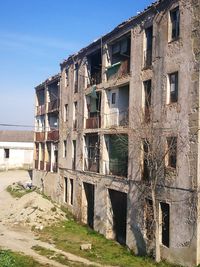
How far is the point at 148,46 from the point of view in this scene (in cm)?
2267

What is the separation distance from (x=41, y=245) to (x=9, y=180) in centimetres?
3238

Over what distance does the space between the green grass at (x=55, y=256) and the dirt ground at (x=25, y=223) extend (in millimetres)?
281

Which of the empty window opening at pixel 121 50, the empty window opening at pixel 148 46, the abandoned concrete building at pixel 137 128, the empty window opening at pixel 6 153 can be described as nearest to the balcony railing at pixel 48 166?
Result: the abandoned concrete building at pixel 137 128

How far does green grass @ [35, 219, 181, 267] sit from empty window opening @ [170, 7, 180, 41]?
36.6 ft

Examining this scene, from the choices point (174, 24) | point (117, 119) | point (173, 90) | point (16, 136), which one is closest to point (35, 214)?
point (117, 119)

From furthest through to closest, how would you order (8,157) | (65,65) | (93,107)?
(8,157) < (65,65) < (93,107)

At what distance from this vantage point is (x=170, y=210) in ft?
63.7

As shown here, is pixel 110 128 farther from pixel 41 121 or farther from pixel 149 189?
pixel 41 121

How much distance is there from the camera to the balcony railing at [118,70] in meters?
25.3

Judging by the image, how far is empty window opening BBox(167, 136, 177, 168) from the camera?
1945 centimetres

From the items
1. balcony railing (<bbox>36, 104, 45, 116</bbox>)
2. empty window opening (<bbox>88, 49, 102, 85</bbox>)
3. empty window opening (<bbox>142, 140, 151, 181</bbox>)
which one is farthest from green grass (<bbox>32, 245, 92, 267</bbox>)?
balcony railing (<bbox>36, 104, 45, 116</bbox>)

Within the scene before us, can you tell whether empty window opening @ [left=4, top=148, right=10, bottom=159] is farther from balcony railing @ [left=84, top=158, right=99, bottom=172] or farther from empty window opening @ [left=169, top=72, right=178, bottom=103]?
empty window opening @ [left=169, top=72, right=178, bottom=103]

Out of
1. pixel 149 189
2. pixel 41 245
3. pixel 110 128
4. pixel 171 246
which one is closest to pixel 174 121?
pixel 149 189

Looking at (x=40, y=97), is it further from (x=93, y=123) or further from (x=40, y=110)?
(x=93, y=123)
